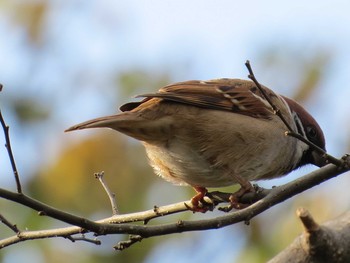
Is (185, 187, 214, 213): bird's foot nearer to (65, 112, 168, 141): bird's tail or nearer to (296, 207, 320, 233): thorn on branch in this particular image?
(65, 112, 168, 141): bird's tail

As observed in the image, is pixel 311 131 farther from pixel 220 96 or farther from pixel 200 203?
pixel 200 203

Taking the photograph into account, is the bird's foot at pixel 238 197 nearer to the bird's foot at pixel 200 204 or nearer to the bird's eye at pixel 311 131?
the bird's foot at pixel 200 204

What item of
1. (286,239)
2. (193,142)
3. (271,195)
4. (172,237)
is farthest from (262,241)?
(271,195)

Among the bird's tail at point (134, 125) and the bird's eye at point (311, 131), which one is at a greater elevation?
the bird's tail at point (134, 125)

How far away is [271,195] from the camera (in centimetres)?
345

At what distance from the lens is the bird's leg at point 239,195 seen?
4.18 m

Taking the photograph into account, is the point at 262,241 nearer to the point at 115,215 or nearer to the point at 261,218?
the point at 261,218

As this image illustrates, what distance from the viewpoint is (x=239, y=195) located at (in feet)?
14.2

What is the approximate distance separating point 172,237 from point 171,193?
17.2 inches

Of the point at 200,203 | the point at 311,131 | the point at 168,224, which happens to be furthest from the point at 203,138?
the point at 168,224

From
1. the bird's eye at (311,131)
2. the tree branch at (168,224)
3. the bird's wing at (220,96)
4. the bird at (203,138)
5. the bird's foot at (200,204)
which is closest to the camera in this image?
the tree branch at (168,224)

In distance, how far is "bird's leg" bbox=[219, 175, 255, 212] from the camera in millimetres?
4180

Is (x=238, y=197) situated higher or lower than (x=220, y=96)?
lower

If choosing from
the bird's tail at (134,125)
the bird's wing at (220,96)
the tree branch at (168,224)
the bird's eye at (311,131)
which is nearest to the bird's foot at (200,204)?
the bird's tail at (134,125)
